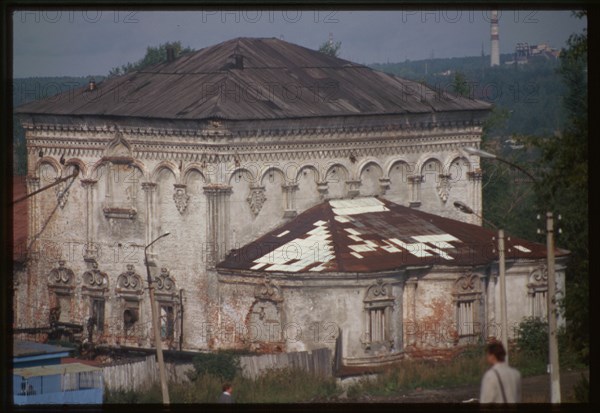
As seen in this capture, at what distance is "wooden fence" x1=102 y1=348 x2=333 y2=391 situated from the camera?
3706 cm

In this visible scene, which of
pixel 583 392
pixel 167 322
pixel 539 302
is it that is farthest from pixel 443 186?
pixel 583 392

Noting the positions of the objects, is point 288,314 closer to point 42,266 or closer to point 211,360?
point 211,360

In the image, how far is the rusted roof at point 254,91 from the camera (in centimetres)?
4228

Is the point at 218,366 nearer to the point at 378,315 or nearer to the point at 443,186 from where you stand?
the point at 378,315

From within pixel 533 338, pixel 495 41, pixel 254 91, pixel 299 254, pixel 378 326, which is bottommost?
pixel 533 338

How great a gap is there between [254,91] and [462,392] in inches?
375

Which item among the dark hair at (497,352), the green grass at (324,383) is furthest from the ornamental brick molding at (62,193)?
the dark hair at (497,352)

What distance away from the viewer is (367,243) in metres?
41.2

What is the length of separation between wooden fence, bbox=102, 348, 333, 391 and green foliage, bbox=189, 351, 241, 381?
0.15 meters

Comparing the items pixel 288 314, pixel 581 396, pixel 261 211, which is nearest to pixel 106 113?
pixel 261 211

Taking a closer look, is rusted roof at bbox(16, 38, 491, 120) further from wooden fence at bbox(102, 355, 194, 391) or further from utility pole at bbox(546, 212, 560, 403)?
utility pole at bbox(546, 212, 560, 403)

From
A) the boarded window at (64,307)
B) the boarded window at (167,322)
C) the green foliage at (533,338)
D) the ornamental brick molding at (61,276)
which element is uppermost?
the ornamental brick molding at (61,276)

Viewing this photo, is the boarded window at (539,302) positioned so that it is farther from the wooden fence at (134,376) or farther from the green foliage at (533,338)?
the wooden fence at (134,376)

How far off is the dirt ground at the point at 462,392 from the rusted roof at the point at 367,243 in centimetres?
360
